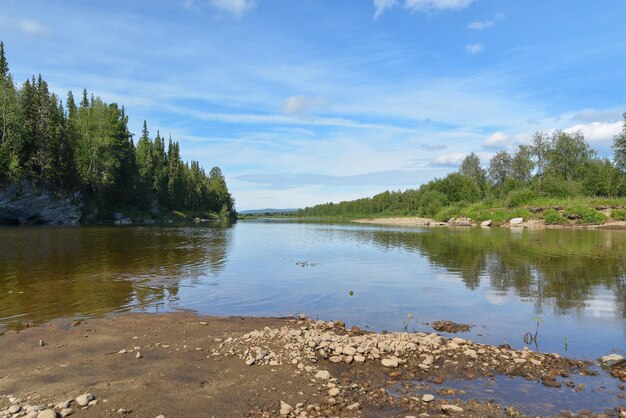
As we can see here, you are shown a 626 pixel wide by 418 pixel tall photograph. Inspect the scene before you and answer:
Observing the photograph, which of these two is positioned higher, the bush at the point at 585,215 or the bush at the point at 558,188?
the bush at the point at 558,188

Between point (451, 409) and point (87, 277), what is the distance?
737 inches

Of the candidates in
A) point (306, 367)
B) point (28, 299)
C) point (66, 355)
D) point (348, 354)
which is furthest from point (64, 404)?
point (28, 299)

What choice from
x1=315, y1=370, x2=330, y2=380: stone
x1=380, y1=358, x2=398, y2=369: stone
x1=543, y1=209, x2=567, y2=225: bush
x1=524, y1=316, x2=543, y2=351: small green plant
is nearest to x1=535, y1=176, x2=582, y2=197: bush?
x1=543, y1=209, x2=567, y2=225: bush

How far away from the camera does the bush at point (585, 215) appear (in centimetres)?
7981

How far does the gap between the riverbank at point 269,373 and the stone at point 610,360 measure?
1.21 ft

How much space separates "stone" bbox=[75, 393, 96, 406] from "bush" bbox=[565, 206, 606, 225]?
94.7 meters

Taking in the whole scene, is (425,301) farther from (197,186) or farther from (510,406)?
(197,186)

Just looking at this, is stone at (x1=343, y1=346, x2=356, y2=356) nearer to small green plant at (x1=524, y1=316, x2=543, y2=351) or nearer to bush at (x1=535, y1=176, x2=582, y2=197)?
small green plant at (x1=524, y1=316, x2=543, y2=351)

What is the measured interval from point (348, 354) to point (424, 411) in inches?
95.9

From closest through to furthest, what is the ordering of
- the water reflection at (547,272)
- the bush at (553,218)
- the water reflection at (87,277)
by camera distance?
the water reflection at (87,277) < the water reflection at (547,272) < the bush at (553,218)

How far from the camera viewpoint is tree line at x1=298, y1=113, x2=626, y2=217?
101 metres

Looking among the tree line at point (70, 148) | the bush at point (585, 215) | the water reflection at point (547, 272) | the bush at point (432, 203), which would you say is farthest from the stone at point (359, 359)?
the bush at point (432, 203)

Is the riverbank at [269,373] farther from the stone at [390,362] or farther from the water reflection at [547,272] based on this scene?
the water reflection at [547,272]

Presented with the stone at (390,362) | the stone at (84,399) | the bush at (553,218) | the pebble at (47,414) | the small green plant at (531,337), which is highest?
the bush at (553,218)
